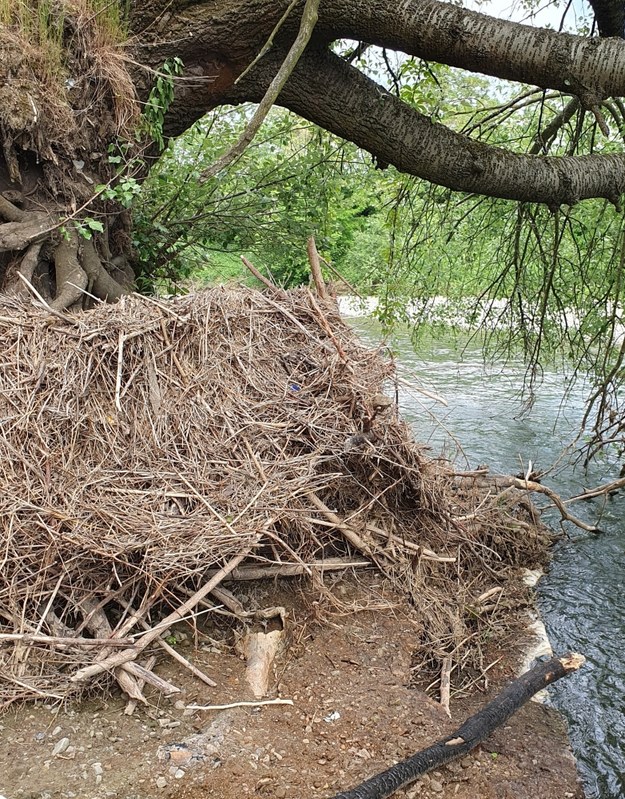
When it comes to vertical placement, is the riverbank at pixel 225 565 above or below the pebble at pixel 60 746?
above

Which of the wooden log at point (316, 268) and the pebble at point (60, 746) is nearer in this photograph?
the pebble at point (60, 746)

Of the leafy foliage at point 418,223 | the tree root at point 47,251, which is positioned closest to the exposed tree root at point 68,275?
the tree root at point 47,251

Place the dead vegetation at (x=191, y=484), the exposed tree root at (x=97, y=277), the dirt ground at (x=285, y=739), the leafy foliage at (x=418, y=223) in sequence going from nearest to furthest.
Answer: the dirt ground at (x=285, y=739)
the dead vegetation at (x=191, y=484)
the exposed tree root at (x=97, y=277)
the leafy foliage at (x=418, y=223)

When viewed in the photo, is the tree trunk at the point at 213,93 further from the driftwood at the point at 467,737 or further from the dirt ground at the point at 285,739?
the driftwood at the point at 467,737

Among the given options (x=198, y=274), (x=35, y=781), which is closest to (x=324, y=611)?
(x=35, y=781)

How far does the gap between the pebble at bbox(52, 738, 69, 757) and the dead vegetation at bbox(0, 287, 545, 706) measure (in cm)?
21

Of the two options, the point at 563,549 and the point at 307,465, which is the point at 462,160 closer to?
the point at 307,465

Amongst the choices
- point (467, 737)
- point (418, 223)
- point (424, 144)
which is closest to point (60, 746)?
point (467, 737)

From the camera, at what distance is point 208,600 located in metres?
3.83

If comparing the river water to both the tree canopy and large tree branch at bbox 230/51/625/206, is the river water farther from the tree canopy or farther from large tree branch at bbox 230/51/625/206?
large tree branch at bbox 230/51/625/206

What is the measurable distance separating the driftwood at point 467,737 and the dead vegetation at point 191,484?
56cm

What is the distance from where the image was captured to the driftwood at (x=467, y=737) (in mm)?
2936

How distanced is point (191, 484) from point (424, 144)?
10.3ft

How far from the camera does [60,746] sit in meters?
2.96
